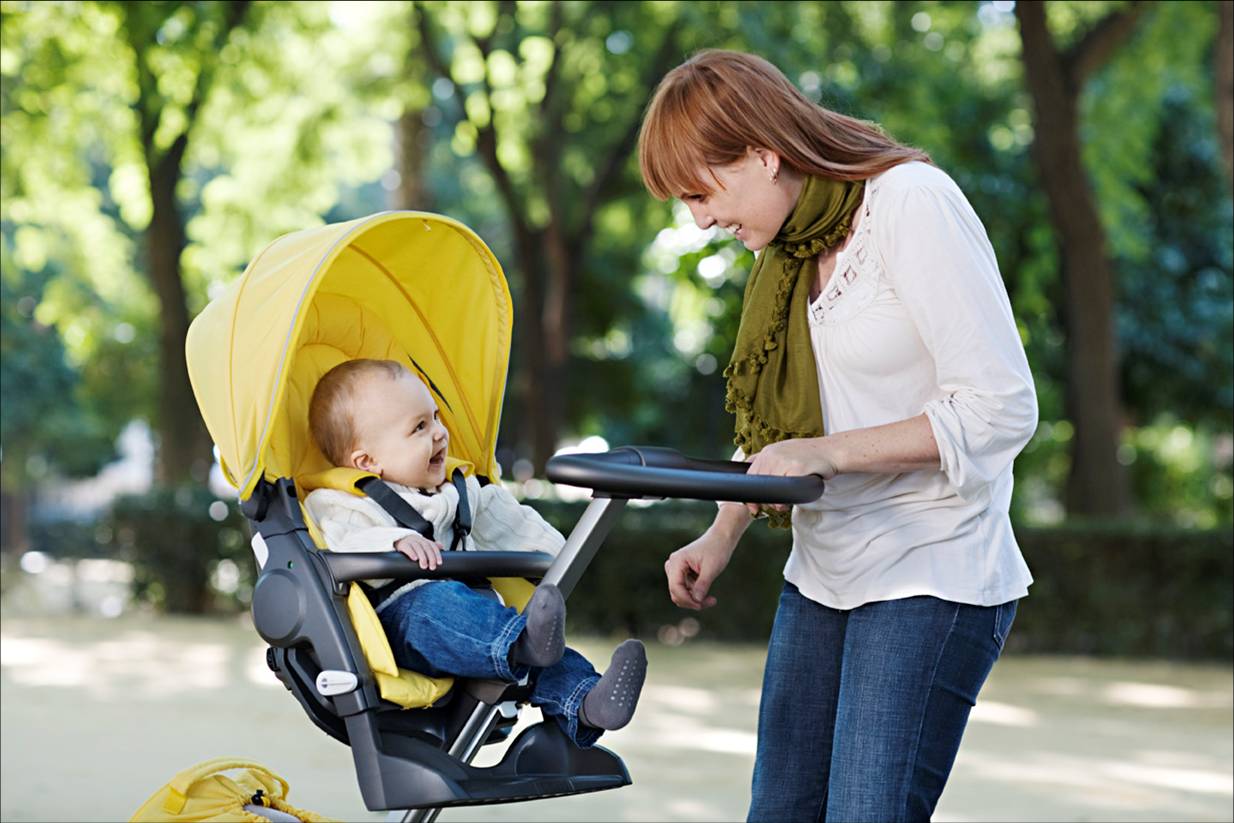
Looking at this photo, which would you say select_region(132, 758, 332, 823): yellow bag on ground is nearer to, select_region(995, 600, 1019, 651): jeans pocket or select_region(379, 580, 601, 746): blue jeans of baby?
select_region(379, 580, 601, 746): blue jeans of baby

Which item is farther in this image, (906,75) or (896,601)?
(906,75)

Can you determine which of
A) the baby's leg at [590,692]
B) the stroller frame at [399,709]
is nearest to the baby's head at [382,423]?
the stroller frame at [399,709]

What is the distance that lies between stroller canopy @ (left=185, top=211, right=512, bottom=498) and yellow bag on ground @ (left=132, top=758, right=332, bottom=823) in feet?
2.42

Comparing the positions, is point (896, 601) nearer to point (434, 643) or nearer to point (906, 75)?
point (434, 643)

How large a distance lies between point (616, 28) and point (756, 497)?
556 inches

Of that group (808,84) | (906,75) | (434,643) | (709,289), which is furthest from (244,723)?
(906,75)

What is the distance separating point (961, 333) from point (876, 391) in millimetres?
231

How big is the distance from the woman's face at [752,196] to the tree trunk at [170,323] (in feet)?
40.5

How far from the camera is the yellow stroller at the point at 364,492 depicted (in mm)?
2842

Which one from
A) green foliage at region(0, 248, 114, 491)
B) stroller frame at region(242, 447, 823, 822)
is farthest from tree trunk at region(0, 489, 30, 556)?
stroller frame at region(242, 447, 823, 822)

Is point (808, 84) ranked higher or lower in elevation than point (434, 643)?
higher

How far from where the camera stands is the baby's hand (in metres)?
3.12

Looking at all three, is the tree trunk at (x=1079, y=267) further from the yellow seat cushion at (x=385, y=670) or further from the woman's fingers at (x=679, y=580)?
the yellow seat cushion at (x=385, y=670)

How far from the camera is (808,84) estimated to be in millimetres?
12695
